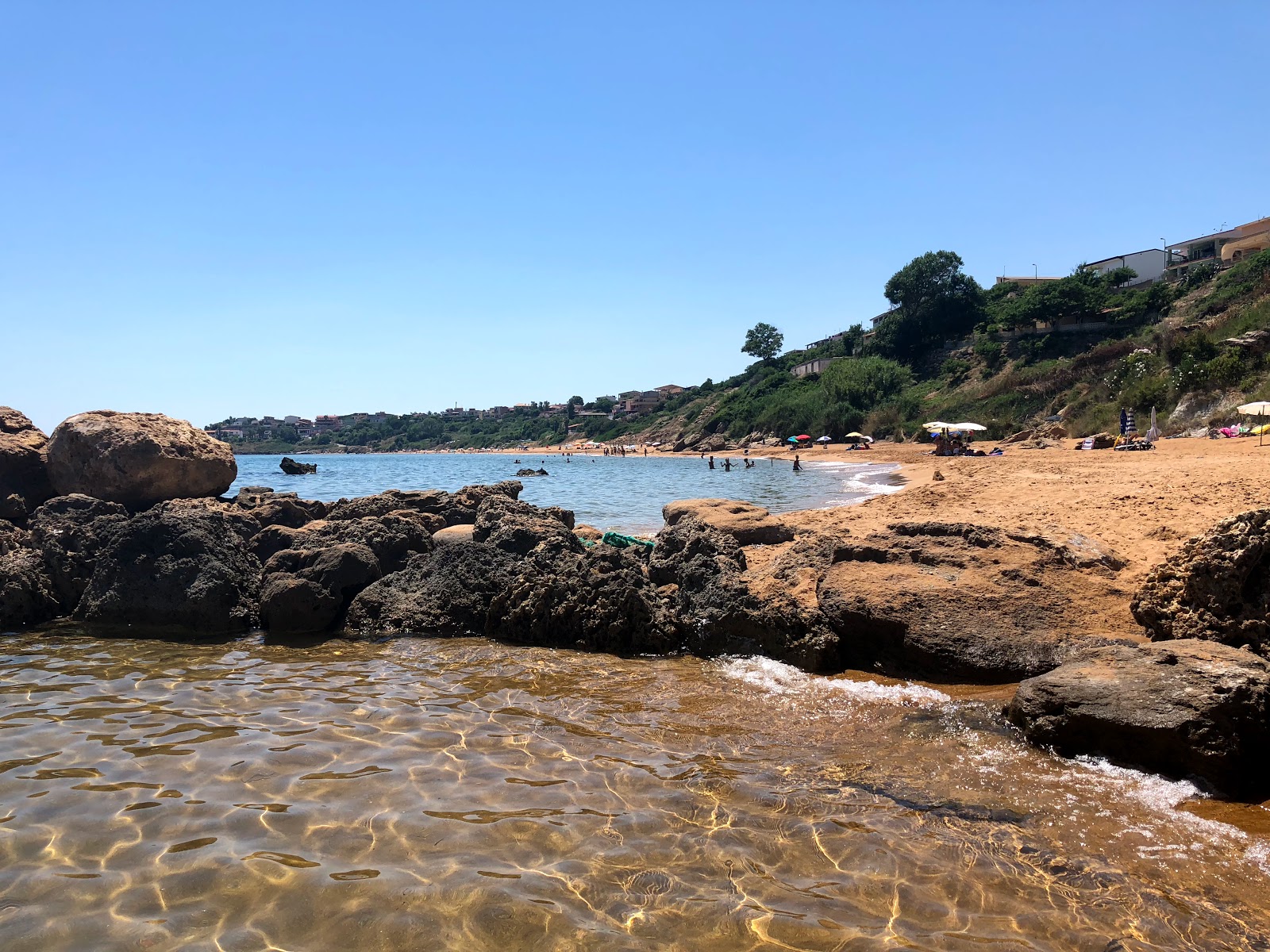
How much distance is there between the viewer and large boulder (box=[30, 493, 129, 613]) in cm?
815

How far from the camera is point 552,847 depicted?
11.2 feet

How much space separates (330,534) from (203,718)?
4.21m

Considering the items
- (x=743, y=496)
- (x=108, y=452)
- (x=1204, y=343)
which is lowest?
(x=743, y=496)

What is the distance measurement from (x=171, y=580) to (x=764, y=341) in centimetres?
9747

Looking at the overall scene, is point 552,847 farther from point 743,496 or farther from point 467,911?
point 743,496

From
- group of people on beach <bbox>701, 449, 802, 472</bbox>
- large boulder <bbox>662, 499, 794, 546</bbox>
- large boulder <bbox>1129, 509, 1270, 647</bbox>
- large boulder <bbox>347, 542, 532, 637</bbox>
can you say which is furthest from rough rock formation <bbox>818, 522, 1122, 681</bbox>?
group of people on beach <bbox>701, 449, 802, 472</bbox>

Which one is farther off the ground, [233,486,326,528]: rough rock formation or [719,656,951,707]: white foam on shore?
[233,486,326,528]: rough rock formation

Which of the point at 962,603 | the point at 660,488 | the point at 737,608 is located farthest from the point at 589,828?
the point at 660,488

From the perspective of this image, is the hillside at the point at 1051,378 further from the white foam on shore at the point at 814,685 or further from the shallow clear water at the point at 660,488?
the white foam on shore at the point at 814,685

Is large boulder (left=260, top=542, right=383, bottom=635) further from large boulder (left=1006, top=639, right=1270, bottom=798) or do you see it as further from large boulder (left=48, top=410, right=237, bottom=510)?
large boulder (left=1006, top=639, right=1270, bottom=798)

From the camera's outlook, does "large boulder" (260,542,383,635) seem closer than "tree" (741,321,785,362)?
Yes

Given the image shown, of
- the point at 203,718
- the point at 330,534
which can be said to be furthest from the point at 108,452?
the point at 203,718

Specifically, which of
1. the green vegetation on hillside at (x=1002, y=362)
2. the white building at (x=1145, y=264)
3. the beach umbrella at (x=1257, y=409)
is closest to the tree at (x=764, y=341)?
the green vegetation on hillside at (x=1002, y=362)

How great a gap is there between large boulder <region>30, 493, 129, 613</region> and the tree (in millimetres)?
95336
